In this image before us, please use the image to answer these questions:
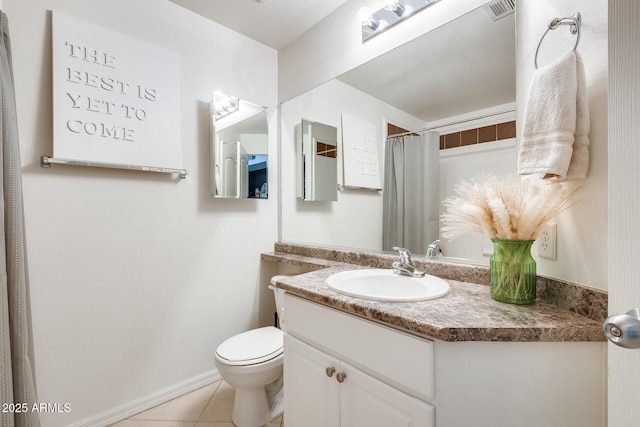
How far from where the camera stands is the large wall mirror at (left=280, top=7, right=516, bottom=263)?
118 cm

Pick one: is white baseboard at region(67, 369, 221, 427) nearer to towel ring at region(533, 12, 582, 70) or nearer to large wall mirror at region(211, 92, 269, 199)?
large wall mirror at region(211, 92, 269, 199)

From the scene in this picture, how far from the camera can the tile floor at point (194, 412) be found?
1491mm

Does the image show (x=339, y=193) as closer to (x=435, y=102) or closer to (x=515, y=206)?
(x=435, y=102)

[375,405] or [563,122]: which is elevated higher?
[563,122]

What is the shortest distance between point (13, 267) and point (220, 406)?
1232 mm

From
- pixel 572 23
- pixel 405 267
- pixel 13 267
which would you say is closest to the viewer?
pixel 572 23

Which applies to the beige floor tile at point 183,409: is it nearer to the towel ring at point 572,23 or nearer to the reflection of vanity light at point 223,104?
the reflection of vanity light at point 223,104

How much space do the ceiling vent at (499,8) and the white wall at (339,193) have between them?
50cm

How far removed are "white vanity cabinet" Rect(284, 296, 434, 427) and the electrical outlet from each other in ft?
1.89

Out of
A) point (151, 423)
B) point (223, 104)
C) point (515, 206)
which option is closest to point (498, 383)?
point (515, 206)

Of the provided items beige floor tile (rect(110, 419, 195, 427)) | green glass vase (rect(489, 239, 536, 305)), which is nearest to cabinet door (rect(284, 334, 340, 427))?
green glass vase (rect(489, 239, 536, 305))

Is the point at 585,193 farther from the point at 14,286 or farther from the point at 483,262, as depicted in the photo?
the point at 14,286

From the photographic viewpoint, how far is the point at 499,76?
3.88 feet

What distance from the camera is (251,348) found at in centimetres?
147
